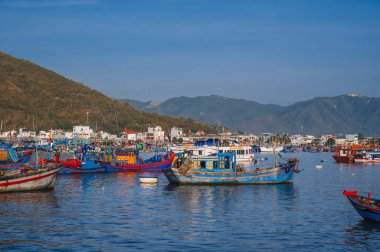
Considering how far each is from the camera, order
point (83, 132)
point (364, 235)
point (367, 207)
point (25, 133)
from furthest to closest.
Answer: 1. point (83, 132)
2. point (25, 133)
3. point (367, 207)
4. point (364, 235)

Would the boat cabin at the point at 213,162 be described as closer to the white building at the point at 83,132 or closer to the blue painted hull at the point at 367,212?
the blue painted hull at the point at 367,212

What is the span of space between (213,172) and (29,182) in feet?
54.9

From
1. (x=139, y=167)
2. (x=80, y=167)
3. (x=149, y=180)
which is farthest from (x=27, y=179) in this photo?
(x=139, y=167)

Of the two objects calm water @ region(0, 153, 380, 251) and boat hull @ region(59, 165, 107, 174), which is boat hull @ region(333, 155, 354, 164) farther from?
calm water @ region(0, 153, 380, 251)

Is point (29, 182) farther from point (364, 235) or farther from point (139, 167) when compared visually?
point (139, 167)

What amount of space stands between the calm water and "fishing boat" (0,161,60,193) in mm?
937

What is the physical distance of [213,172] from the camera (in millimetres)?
53781

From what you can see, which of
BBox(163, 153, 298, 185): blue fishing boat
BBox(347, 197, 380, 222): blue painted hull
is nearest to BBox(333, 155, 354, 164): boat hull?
BBox(163, 153, 298, 185): blue fishing boat

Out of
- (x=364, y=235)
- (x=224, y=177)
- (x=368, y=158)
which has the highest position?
(x=368, y=158)

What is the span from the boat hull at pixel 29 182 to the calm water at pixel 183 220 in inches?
35.4

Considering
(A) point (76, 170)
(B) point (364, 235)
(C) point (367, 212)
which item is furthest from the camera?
(A) point (76, 170)

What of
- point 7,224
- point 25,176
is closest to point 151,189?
point 25,176

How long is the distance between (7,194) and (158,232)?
19.1 metres

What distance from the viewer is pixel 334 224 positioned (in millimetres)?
34344
